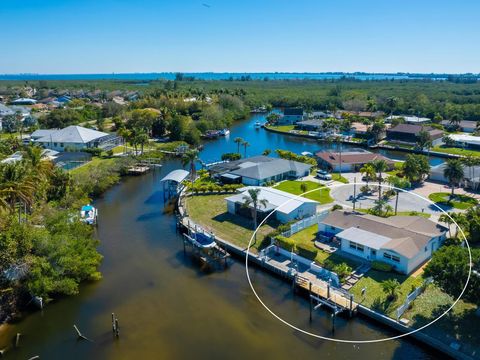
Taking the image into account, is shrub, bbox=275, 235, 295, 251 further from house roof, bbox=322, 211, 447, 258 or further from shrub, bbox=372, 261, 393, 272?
shrub, bbox=372, 261, 393, 272

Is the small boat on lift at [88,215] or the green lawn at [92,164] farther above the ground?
the green lawn at [92,164]

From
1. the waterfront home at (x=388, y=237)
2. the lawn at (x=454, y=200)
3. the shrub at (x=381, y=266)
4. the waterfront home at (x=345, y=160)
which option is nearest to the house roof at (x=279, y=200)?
the waterfront home at (x=388, y=237)

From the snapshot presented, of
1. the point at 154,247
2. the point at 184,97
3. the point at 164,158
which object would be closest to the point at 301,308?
the point at 154,247

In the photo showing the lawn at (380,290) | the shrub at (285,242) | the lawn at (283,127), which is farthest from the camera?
the lawn at (283,127)

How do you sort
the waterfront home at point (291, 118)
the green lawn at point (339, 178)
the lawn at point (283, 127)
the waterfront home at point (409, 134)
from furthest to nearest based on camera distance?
the waterfront home at point (291, 118)
the lawn at point (283, 127)
the waterfront home at point (409, 134)
the green lawn at point (339, 178)

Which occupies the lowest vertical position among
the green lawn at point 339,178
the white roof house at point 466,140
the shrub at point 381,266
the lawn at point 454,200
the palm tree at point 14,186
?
the shrub at point 381,266

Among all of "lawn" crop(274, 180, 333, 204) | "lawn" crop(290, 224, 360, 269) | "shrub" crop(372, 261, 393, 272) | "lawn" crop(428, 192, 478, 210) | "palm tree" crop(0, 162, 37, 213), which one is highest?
"palm tree" crop(0, 162, 37, 213)

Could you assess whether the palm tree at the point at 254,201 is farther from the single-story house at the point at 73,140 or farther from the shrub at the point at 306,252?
the single-story house at the point at 73,140

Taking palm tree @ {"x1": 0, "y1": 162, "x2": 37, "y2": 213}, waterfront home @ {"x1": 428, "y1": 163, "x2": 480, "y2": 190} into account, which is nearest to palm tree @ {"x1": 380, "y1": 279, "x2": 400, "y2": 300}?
palm tree @ {"x1": 0, "y1": 162, "x2": 37, "y2": 213}
